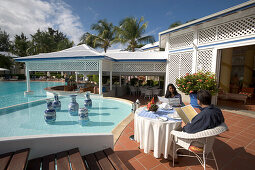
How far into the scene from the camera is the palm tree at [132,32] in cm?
1602

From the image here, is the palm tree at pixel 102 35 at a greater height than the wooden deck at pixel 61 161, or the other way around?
the palm tree at pixel 102 35

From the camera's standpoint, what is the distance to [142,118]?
8.49 ft

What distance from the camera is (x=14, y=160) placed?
1.70m

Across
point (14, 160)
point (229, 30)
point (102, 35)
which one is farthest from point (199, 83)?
point (102, 35)

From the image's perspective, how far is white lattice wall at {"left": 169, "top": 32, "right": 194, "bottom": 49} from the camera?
753 centimetres

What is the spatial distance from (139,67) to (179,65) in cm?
313

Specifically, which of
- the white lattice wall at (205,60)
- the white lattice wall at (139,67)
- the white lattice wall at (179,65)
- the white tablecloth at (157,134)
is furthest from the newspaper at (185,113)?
the white lattice wall at (139,67)

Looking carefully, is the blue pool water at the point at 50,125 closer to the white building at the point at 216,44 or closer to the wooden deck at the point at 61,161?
the wooden deck at the point at 61,161

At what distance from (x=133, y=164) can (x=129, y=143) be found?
701 millimetres

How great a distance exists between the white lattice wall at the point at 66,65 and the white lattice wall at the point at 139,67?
2.18 meters

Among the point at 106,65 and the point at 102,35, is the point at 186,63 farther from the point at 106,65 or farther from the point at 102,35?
the point at 102,35

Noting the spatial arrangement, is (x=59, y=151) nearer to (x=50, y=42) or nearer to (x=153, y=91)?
(x=153, y=91)

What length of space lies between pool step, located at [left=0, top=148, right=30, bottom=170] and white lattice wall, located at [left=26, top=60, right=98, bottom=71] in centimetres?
771

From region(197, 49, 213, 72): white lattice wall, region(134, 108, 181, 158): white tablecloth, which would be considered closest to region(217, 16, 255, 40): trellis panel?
region(197, 49, 213, 72): white lattice wall
